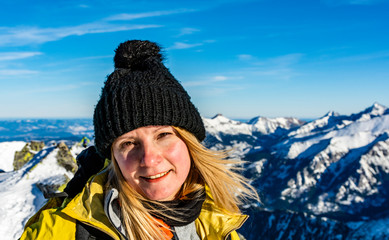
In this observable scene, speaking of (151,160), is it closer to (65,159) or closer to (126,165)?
(126,165)

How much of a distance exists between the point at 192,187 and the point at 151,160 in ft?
4.69

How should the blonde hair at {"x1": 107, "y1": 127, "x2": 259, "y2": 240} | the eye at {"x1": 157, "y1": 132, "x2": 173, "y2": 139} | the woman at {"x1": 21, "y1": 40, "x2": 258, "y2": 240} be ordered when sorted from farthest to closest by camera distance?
the eye at {"x1": 157, "y1": 132, "x2": 173, "y2": 139}
the blonde hair at {"x1": 107, "y1": 127, "x2": 259, "y2": 240}
the woman at {"x1": 21, "y1": 40, "x2": 258, "y2": 240}

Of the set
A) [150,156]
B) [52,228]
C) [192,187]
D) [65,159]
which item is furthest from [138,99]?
[65,159]

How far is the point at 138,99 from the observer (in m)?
4.64

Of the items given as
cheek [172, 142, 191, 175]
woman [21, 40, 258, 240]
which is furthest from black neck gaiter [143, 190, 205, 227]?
cheek [172, 142, 191, 175]

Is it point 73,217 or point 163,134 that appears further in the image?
point 163,134

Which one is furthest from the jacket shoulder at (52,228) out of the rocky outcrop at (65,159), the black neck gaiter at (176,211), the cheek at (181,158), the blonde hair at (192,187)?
the rocky outcrop at (65,159)

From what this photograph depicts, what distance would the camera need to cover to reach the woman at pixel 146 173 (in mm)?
4051

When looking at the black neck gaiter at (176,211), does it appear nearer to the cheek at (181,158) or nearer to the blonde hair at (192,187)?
the blonde hair at (192,187)

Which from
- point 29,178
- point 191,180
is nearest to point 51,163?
point 29,178

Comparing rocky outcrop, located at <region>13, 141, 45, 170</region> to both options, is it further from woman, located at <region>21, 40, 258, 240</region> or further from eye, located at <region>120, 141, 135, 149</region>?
eye, located at <region>120, 141, 135, 149</region>

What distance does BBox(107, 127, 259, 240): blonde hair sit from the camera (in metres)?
4.31

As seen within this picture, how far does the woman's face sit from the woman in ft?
0.05

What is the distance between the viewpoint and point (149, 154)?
4.14 meters
